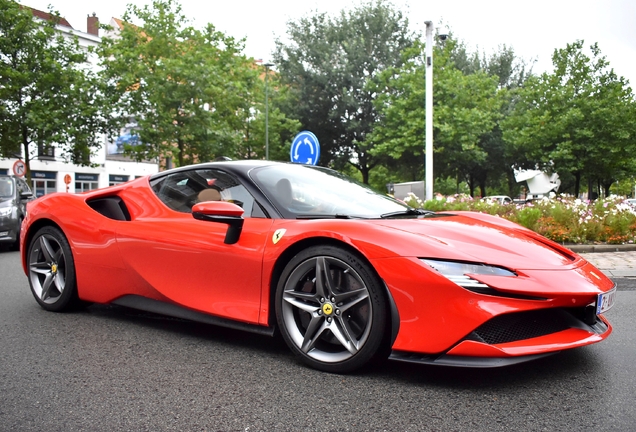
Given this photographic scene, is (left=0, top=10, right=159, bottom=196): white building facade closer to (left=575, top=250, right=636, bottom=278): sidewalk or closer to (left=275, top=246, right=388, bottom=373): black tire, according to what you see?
(left=575, top=250, right=636, bottom=278): sidewalk

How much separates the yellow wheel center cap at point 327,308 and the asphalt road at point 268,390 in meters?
0.32

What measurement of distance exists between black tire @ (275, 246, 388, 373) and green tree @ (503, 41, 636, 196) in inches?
1348

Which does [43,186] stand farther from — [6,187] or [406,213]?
[406,213]

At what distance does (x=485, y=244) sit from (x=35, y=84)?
23.8 metres

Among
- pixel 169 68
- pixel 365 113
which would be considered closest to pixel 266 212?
pixel 169 68

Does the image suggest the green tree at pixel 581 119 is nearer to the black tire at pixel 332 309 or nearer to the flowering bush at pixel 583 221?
the flowering bush at pixel 583 221

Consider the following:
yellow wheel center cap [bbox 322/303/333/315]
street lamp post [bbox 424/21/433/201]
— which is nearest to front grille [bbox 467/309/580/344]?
yellow wheel center cap [bbox 322/303/333/315]

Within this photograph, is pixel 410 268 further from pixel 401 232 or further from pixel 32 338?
pixel 32 338

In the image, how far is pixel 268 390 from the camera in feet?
9.80

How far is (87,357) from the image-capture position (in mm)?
3625

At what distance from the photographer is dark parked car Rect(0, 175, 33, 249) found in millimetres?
11820

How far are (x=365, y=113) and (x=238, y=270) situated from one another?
32588mm

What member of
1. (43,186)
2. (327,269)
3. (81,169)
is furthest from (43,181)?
(327,269)

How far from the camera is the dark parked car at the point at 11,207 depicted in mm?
11820
